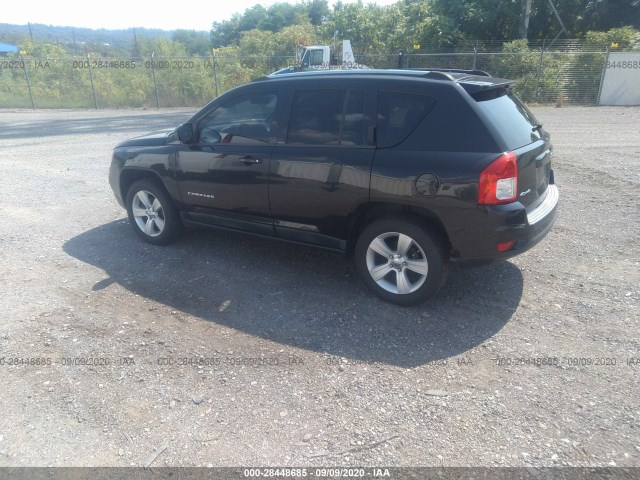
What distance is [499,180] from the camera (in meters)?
3.82

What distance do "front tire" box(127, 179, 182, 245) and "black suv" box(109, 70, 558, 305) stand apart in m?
0.35

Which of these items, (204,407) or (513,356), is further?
(513,356)

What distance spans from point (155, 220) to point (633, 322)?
4.77 metres

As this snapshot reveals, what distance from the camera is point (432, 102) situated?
13.5 ft

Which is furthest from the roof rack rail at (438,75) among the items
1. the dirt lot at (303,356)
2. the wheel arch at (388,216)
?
the dirt lot at (303,356)

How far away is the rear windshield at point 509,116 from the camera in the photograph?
403cm

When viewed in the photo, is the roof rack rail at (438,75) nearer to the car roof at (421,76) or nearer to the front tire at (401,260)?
the car roof at (421,76)

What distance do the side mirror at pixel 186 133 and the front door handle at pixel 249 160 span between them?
713 millimetres

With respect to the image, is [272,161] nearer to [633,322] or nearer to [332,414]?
[332,414]

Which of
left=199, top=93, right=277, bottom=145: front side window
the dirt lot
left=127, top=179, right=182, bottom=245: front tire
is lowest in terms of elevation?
the dirt lot

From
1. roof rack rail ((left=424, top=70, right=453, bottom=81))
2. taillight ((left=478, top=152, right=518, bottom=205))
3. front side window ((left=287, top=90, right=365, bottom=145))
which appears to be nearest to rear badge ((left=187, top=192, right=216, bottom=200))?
front side window ((left=287, top=90, right=365, bottom=145))

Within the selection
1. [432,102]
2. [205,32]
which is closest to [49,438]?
[432,102]

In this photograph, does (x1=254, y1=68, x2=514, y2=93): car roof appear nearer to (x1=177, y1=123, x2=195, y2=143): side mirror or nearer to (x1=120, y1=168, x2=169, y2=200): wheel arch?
(x1=177, y1=123, x2=195, y2=143): side mirror

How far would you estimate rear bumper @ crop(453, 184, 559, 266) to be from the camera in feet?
12.7
